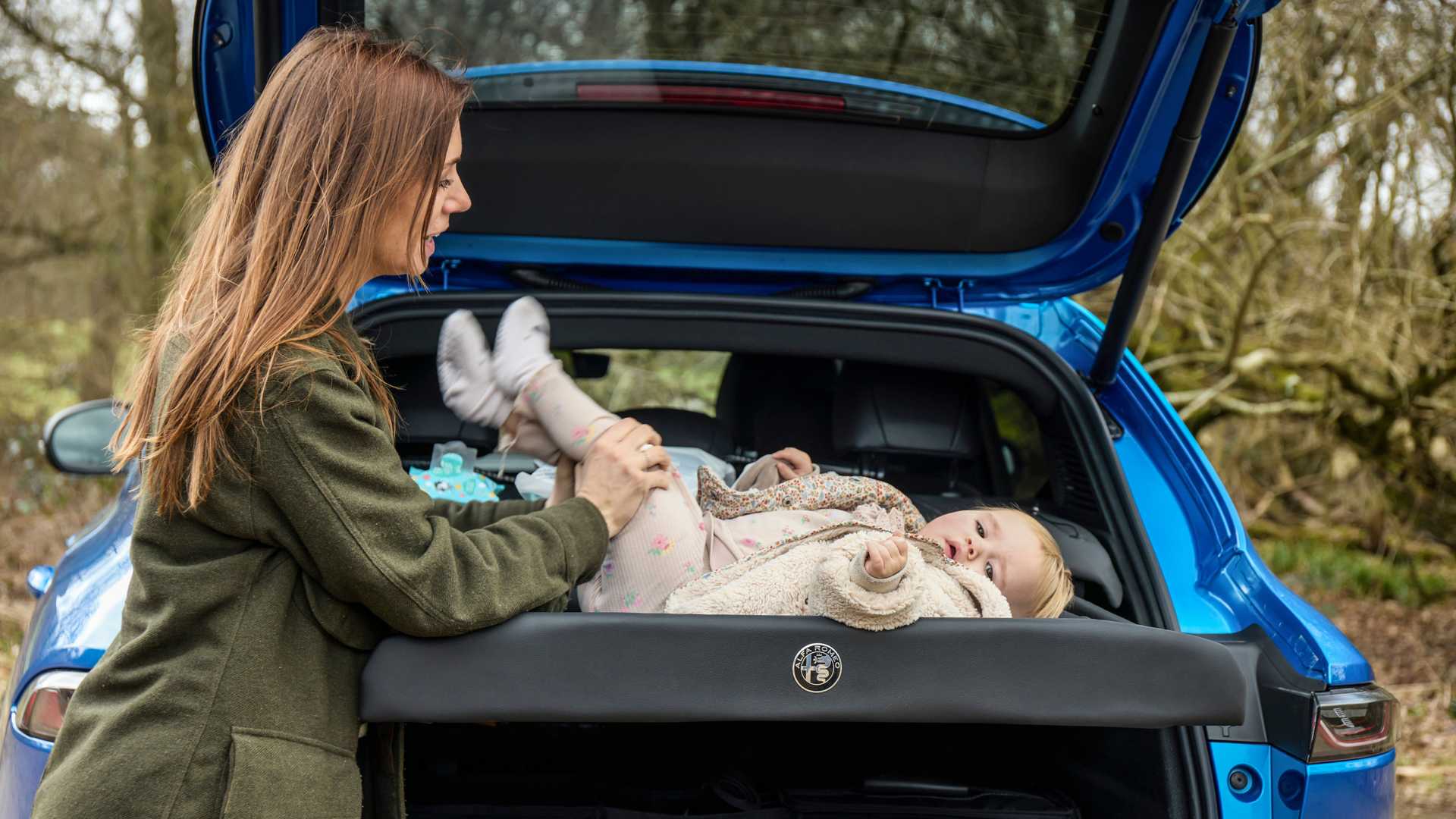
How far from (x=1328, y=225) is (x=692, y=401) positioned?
266cm

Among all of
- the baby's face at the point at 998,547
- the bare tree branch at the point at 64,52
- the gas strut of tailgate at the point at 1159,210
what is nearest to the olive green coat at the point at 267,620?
the baby's face at the point at 998,547

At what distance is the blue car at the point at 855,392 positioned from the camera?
1.31 meters

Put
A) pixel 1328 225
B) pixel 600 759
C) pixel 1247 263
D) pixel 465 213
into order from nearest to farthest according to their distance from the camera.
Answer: pixel 600 759, pixel 465 213, pixel 1328 225, pixel 1247 263

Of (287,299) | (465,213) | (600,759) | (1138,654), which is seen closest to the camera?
(287,299)

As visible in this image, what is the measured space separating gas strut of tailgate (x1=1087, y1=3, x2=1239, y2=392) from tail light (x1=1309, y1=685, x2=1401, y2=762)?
2.58 feet

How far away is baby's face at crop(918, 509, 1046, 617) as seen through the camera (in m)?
1.86

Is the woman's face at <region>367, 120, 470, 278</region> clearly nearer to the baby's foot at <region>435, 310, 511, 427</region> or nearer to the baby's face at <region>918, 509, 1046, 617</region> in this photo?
the baby's foot at <region>435, 310, 511, 427</region>

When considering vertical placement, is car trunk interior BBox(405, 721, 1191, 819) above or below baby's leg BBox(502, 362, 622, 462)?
below

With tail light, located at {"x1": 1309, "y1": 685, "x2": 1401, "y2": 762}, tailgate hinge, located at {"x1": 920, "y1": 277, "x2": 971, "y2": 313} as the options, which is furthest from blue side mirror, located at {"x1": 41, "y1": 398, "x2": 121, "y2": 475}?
tail light, located at {"x1": 1309, "y1": 685, "x2": 1401, "y2": 762}

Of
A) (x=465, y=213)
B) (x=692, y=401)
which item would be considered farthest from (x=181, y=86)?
(x=465, y=213)

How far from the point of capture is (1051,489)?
246 centimetres

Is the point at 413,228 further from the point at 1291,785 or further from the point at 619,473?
the point at 1291,785

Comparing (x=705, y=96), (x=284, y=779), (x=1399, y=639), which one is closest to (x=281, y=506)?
(x=284, y=779)

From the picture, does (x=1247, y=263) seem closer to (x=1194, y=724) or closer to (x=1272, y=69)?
(x=1272, y=69)
